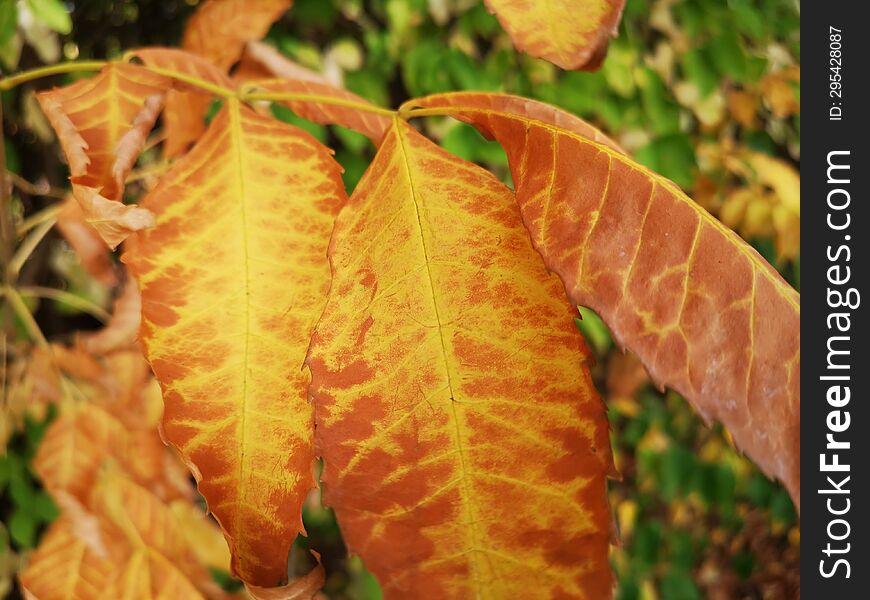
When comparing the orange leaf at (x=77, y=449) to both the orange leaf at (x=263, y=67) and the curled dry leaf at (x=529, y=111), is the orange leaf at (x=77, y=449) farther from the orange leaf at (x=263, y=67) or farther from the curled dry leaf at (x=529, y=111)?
the curled dry leaf at (x=529, y=111)

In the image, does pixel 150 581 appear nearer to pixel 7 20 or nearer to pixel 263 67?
pixel 263 67

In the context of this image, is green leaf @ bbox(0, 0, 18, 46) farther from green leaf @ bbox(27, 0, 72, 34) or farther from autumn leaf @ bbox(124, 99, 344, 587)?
autumn leaf @ bbox(124, 99, 344, 587)

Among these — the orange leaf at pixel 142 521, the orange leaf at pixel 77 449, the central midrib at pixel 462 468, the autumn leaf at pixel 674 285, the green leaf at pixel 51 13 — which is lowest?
the orange leaf at pixel 142 521

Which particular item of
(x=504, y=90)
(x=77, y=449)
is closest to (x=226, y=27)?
(x=77, y=449)

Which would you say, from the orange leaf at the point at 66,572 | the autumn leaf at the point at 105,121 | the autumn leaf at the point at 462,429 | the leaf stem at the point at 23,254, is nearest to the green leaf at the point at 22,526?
the leaf stem at the point at 23,254

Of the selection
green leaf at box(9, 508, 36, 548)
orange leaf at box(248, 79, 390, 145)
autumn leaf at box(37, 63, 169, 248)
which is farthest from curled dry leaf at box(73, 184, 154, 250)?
green leaf at box(9, 508, 36, 548)

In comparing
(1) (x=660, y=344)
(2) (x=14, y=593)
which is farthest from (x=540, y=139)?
(2) (x=14, y=593)
